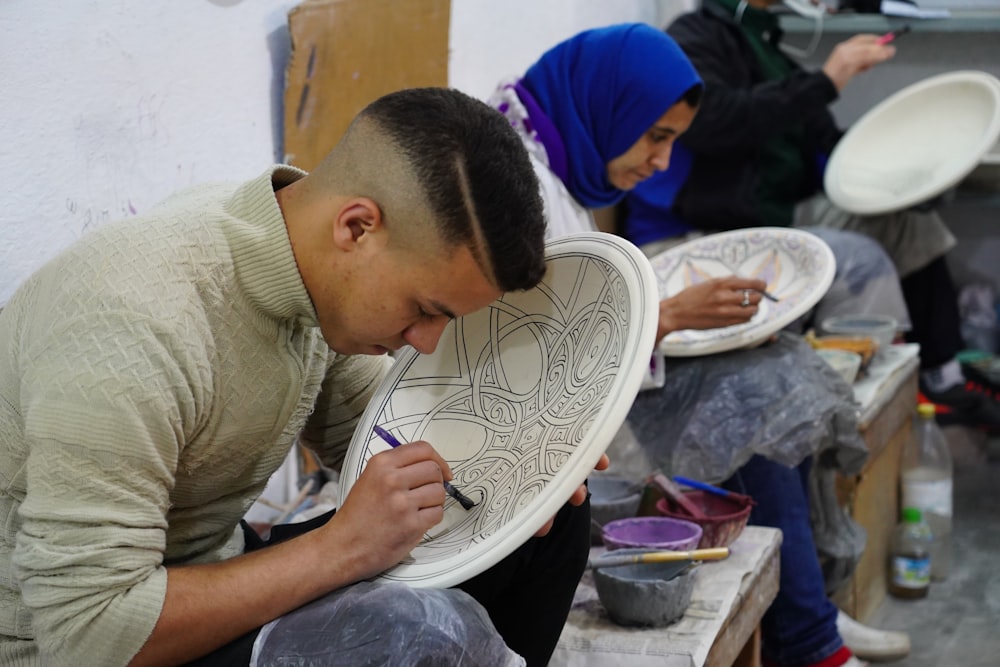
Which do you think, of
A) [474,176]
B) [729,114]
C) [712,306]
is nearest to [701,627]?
[712,306]

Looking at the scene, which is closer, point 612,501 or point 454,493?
point 454,493

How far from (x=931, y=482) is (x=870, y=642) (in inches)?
34.5

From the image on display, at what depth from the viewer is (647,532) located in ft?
5.95

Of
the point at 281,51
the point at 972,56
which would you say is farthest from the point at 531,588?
the point at 972,56

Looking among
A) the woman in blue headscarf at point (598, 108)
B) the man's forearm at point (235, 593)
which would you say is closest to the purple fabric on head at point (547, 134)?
the woman in blue headscarf at point (598, 108)

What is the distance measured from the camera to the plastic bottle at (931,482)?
2996 mm

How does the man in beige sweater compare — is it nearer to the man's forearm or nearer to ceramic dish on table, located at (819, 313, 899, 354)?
the man's forearm

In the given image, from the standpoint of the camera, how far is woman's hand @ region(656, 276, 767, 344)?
2.08 meters

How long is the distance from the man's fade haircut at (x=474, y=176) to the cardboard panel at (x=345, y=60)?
923mm

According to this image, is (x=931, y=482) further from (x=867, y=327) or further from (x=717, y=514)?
(x=717, y=514)

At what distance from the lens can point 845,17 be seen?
4.32 m

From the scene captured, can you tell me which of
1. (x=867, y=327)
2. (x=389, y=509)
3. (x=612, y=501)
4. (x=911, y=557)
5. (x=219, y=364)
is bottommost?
(x=911, y=557)

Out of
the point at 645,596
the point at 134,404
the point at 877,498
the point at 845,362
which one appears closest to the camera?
the point at 134,404

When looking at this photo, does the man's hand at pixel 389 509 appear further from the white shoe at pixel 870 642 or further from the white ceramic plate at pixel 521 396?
the white shoe at pixel 870 642
